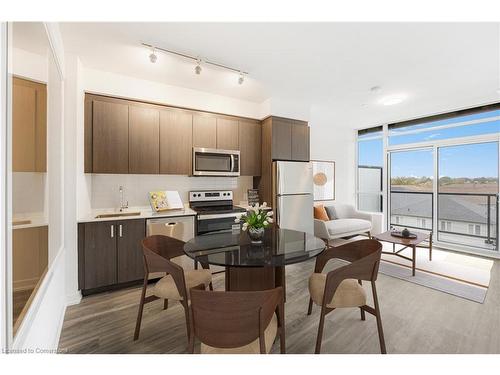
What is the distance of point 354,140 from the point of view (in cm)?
599

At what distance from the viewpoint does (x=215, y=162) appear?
11.4 feet

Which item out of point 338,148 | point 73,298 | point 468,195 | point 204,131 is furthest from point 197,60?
point 468,195

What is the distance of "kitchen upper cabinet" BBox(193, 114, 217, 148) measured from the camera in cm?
336

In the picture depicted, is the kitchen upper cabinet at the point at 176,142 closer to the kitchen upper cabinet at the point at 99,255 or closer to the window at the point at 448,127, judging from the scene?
the kitchen upper cabinet at the point at 99,255

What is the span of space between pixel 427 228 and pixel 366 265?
14.0 feet

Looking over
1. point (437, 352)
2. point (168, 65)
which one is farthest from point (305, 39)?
point (437, 352)

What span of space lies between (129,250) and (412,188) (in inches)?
216

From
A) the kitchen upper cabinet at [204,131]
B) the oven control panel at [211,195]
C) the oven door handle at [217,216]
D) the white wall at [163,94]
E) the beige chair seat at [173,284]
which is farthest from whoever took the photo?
the oven control panel at [211,195]

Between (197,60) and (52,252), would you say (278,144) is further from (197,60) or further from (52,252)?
(52,252)

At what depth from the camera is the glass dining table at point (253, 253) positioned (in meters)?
1.52

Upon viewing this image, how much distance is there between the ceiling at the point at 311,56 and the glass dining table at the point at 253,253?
1.88 metres

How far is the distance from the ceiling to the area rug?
2.62 metres

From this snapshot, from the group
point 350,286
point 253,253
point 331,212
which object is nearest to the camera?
point 253,253

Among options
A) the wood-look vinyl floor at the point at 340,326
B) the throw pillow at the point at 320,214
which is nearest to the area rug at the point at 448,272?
the wood-look vinyl floor at the point at 340,326
